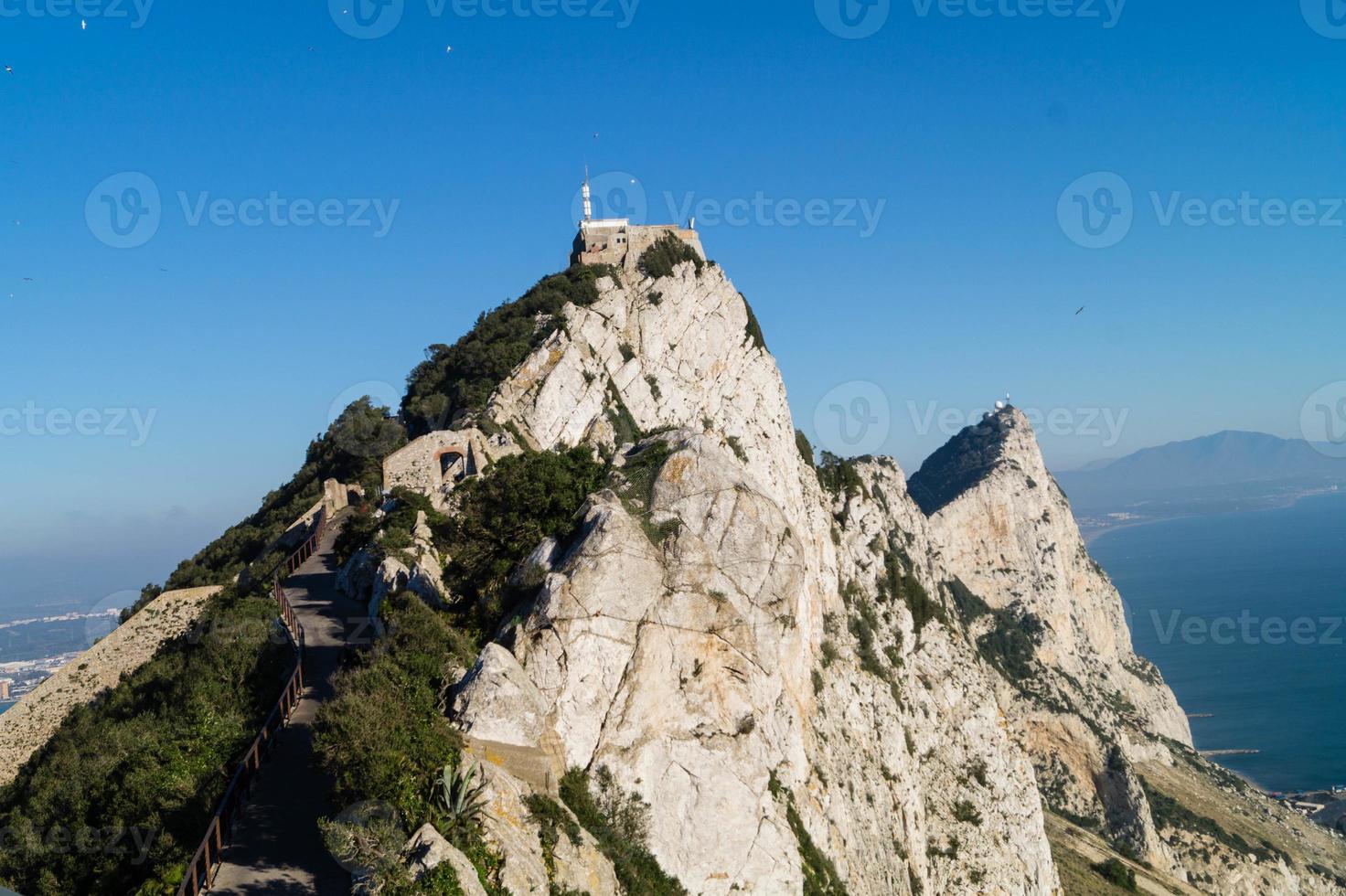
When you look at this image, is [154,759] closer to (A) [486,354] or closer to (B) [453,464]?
(B) [453,464]

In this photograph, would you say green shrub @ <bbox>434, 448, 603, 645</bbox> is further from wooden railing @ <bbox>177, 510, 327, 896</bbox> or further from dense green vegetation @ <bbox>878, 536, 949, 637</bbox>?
dense green vegetation @ <bbox>878, 536, 949, 637</bbox>

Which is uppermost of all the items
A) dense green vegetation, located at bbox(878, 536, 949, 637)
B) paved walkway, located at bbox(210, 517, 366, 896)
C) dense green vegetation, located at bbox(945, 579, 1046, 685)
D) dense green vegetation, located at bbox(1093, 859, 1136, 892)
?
paved walkway, located at bbox(210, 517, 366, 896)

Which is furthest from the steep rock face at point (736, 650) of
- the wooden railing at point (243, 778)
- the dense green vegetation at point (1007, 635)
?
the dense green vegetation at point (1007, 635)

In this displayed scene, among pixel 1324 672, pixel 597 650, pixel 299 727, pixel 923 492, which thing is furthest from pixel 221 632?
pixel 1324 672

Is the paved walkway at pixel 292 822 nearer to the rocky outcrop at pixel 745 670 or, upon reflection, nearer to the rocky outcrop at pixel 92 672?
the rocky outcrop at pixel 745 670

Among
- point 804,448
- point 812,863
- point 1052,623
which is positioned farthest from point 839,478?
point 1052,623

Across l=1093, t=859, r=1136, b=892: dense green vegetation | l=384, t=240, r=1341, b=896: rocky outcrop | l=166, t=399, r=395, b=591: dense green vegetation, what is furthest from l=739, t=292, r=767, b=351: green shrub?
l=1093, t=859, r=1136, b=892: dense green vegetation

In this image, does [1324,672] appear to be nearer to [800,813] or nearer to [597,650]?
[800,813]
